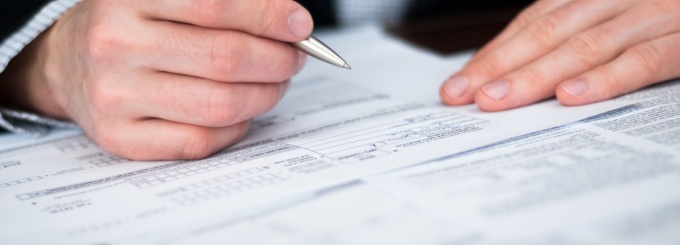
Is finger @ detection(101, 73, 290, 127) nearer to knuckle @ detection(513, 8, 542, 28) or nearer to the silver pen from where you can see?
the silver pen

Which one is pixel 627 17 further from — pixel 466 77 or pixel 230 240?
pixel 230 240

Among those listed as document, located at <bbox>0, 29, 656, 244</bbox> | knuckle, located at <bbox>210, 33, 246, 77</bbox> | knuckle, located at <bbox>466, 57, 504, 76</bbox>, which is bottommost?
document, located at <bbox>0, 29, 656, 244</bbox>

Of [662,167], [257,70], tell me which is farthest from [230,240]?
[662,167]

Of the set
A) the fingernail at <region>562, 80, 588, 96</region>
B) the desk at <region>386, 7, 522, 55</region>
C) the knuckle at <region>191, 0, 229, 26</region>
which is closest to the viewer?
the knuckle at <region>191, 0, 229, 26</region>

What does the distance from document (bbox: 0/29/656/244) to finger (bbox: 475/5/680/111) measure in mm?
17

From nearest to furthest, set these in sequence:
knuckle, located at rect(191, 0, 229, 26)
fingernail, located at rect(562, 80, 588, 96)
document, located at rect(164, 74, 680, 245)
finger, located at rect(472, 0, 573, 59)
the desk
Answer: document, located at rect(164, 74, 680, 245), knuckle, located at rect(191, 0, 229, 26), fingernail, located at rect(562, 80, 588, 96), finger, located at rect(472, 0, 573, 59), the desk

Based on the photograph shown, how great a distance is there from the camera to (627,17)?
75 cm

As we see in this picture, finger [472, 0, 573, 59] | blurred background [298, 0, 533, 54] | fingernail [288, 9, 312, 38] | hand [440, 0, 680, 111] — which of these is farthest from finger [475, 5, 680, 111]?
blurred background [298, 0, 533, 54]

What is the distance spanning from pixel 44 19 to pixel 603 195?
589 millimetres

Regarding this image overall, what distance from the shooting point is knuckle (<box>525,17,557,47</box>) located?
78 centimetres

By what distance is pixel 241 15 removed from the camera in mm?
564

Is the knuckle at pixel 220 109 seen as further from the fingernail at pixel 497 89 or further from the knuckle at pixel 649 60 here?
the knuckle at pixel 649 60

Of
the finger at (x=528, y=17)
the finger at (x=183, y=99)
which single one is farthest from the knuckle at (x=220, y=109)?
the finger at (x=528, y=17)

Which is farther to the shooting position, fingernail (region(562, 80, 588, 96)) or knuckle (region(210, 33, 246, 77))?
fingernail (region(562, 80, 588, 96))
